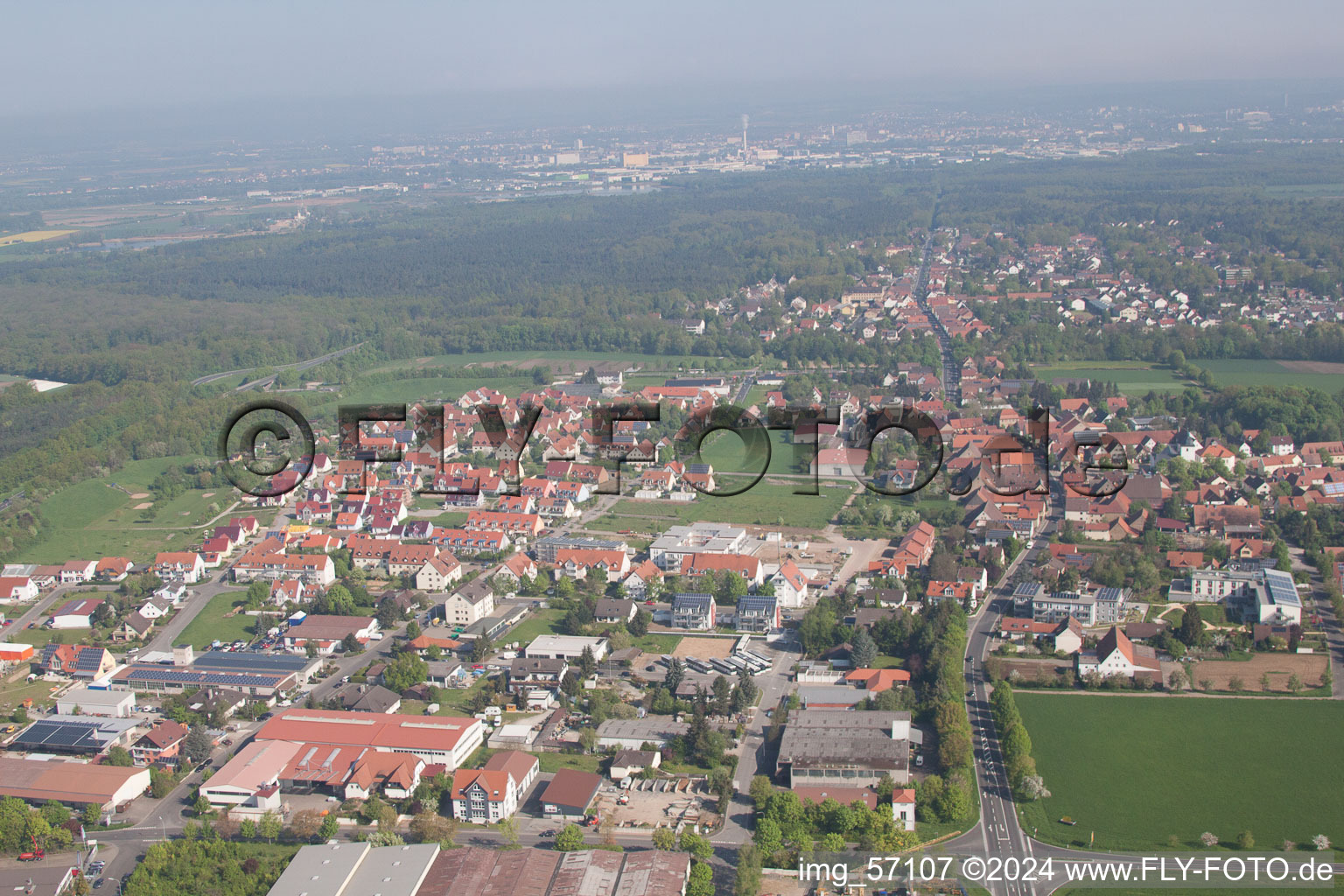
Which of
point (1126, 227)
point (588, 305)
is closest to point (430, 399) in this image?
point (588, 305)

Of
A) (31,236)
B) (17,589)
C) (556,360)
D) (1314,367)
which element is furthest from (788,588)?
(31,236)

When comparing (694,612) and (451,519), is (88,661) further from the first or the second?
(694,612)

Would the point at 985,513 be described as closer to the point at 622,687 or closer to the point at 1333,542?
the point at 1333,542

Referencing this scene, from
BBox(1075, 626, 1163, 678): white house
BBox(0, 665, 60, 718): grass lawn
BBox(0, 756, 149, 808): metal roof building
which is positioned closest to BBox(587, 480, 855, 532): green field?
BBox(1075, 626, 1163, 678): white house

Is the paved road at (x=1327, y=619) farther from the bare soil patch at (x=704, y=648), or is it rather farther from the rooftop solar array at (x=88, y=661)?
the rooftop solar array at (x=88, y=661)

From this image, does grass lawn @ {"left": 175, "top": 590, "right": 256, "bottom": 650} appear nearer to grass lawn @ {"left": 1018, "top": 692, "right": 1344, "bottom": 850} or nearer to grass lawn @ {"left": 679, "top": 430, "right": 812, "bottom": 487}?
grass lawn @ {"left": 679, "top": 430, "right": 812, "bottom": 487}
